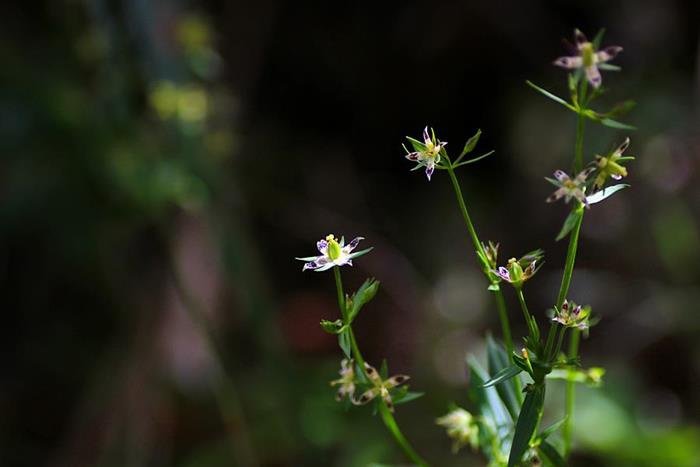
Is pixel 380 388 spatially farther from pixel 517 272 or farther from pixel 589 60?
pixel 589 60

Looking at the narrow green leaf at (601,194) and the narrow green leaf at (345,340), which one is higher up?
the narrow green leaf at (601,194)

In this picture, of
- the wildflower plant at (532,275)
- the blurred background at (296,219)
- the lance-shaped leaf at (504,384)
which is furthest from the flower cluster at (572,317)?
the blurred background at (296,219)

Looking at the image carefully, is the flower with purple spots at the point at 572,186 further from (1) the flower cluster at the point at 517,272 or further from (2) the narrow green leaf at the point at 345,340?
(2) the narrow green leaf at the point at 345,340

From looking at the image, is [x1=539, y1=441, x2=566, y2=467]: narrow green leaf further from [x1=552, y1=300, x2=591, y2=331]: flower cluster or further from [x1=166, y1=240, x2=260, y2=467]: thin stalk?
[x1=166, y1=240, x2=260, y2=467]: thin stalk

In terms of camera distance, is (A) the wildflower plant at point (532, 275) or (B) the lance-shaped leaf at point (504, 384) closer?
(A) the wildflower plant at point (532, 275)

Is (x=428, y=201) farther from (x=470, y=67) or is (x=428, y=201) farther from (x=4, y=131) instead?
(x=4, y=131)

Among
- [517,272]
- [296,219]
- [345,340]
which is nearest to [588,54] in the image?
[517,272]

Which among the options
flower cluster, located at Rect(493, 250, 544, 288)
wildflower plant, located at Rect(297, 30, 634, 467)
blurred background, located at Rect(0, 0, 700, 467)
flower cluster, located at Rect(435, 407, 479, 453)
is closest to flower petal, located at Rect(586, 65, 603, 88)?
wildflower plant, located at Rect(297, 30, 634, 467)
